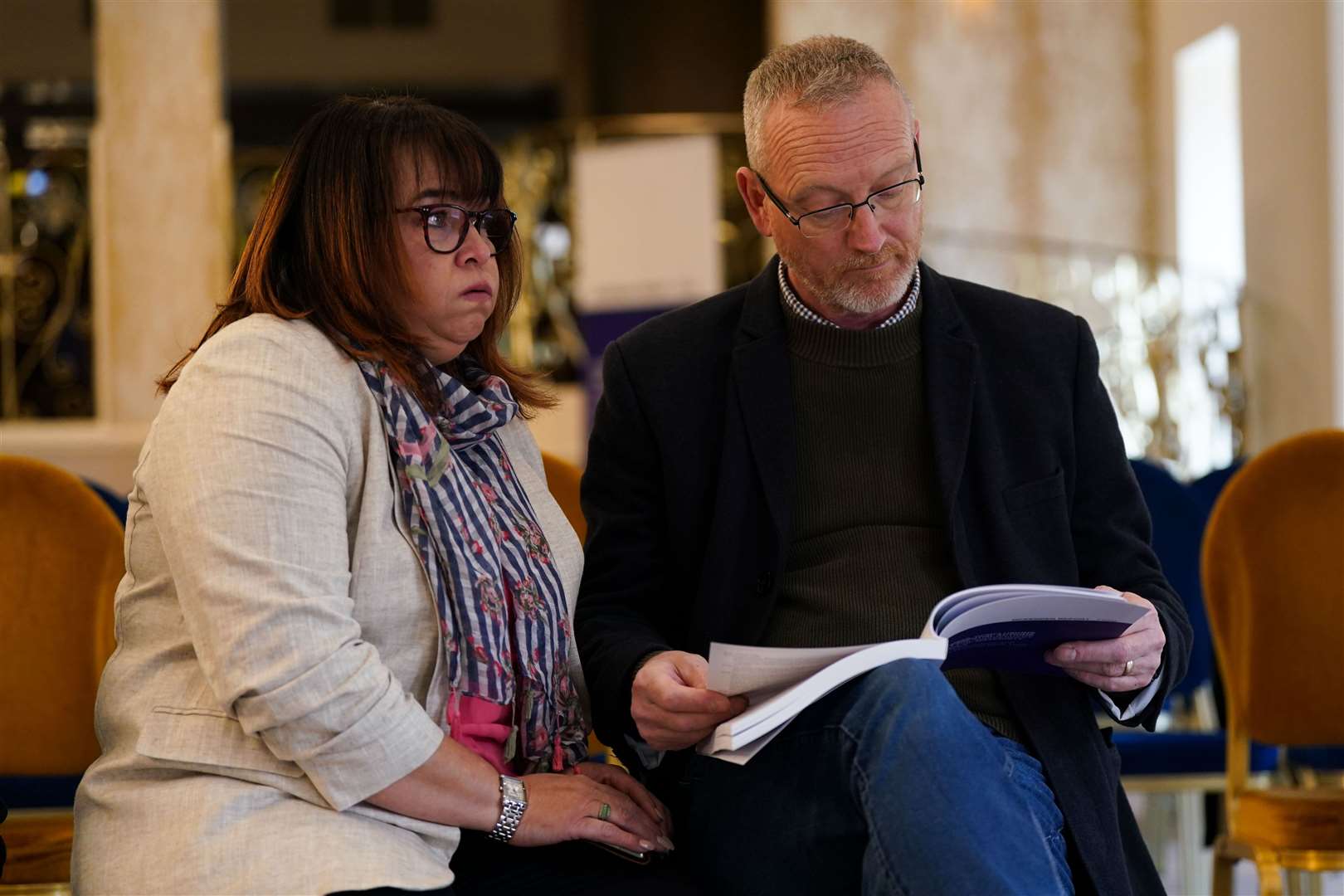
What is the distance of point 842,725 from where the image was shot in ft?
5.45

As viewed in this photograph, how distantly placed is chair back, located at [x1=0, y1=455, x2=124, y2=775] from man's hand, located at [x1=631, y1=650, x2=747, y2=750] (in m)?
1.07

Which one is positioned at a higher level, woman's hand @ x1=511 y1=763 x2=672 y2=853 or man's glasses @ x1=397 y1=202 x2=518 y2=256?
man's glasses @ x1=397 y1=202 x2=518 y2=256

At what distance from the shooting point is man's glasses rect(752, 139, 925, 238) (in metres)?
2.10

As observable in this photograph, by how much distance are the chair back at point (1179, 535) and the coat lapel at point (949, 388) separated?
1.57 m

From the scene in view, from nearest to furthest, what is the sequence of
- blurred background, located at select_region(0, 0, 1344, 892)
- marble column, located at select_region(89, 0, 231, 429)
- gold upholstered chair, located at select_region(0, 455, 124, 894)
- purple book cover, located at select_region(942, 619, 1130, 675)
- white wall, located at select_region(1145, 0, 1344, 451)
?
1. purple book cover, located at select_region(942, 619, 1130, 675)
2. gold upholstered chair, located at select_region(0, 455, 124, 894)
3. white wall, located at select_region(1145, 0, 1344, 451)
4. blurred background, located at select_region(0, 0, 1344, 892)
5. marble column, located at select_region(89, 0, 231, 429)

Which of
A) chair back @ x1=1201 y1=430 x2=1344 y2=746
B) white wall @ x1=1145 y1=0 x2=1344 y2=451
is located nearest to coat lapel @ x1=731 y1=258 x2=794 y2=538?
chair back @ x1=1201 y1=430 x2=1344 y2=746

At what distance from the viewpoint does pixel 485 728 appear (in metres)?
1.76

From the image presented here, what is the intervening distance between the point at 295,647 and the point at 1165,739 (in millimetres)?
2234

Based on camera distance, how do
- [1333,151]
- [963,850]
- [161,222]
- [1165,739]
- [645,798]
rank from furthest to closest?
[161,222] → [1333,151] → [1165,739] → [645,798] → [963,850]

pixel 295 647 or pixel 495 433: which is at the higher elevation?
pixel 495 433

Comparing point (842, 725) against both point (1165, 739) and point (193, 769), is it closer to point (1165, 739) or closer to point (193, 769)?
point (193, 769)

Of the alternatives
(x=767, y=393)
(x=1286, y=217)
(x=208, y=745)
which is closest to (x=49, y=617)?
(x=208, y=745)

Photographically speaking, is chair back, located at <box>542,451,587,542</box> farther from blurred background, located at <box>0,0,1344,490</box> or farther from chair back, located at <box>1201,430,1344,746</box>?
blurred background, located at <box>0,0,1344,490</box>

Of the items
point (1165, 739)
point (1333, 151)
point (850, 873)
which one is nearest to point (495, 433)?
point (850, 873)
